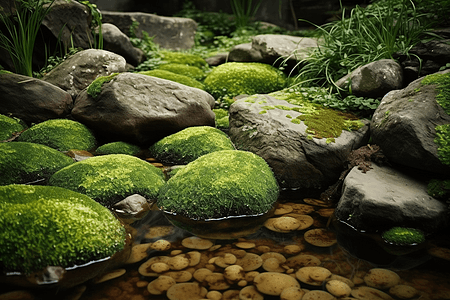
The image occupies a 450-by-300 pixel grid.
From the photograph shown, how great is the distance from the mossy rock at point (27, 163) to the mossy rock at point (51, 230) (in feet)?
3.89

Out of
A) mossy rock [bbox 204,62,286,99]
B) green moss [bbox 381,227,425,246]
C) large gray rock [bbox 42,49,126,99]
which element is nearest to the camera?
green moss [bbox 381,227,425,246]

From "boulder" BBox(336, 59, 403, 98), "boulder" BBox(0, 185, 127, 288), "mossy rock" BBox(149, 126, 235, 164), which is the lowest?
"mossy rock" BBox(149, 126, 235, 164)

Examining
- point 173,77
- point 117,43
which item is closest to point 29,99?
point 173,77

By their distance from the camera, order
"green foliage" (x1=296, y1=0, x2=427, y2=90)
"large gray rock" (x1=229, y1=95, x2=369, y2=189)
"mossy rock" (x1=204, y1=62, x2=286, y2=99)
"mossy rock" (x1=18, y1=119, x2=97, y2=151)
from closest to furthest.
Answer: "large gray rock" (x1=229, y1=95, x2=369, y2=189)
"mossy rock" (x1=18, y1=119, x2=97, y2=151)
"green foliage" (x1=296, y1=0, x2=427, y2=90)
"mossy rock" (x1=204, y1=62, x2=286, y2=99)

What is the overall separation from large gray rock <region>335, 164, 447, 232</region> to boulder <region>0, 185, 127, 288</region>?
2131mm

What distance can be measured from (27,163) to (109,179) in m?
1.12

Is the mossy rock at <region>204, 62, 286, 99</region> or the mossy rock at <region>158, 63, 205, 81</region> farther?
the mossy rock at <region>158, 63, 205, 81</region>

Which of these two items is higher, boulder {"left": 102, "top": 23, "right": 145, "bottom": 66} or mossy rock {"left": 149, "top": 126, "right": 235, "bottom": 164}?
boulder {"left": 102, "top": 23, "right": 145, "bottom": 66}

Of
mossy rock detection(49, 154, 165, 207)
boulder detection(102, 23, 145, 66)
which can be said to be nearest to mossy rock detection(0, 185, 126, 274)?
mossy rock detection(49, 154, 165, 207)

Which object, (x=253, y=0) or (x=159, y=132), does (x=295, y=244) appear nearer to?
(x=159, y=132)

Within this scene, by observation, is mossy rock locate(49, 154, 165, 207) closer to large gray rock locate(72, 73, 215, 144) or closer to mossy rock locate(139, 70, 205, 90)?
large gray rock locate(72, 73, 215, 144)

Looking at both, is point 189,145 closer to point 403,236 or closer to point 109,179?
point 109,179

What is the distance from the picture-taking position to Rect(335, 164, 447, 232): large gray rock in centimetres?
298

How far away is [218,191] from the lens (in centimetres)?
330
